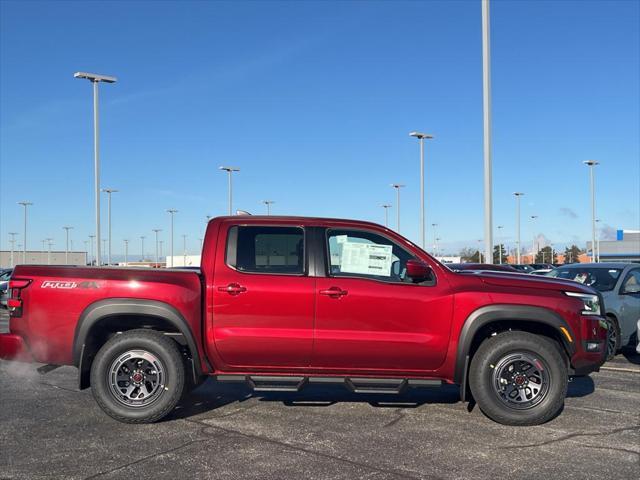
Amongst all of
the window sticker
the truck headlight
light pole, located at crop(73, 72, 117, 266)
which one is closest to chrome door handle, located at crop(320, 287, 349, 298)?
the window sticker

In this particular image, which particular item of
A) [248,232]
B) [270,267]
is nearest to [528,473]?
[270,267]

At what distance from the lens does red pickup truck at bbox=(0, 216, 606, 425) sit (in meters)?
5.65

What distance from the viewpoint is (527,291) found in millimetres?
5758

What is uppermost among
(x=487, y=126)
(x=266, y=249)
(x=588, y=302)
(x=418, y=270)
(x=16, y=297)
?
(x=487, y=126)

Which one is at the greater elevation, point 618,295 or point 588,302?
point 588,302

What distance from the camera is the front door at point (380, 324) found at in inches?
222

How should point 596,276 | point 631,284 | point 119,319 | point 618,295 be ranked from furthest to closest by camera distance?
point 596,276, point 631,284, point 618,295, point 119,319

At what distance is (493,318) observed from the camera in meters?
5.66

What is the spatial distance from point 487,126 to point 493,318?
988 centimetres

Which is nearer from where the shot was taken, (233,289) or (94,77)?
(233,289)

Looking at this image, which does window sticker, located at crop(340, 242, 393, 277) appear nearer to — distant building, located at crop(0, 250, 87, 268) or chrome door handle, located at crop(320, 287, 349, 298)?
chrome door handle, located at crop(320, 287, 349, 298)

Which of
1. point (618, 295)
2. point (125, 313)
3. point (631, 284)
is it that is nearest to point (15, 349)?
point (125, 313)

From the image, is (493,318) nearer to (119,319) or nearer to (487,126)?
(119,319)

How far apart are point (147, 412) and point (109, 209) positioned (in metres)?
47.5
